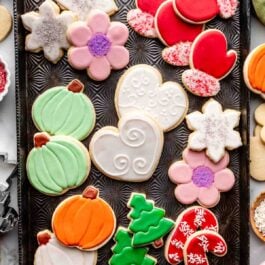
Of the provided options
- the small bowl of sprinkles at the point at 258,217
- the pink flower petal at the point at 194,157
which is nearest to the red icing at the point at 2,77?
the pink flower petal at the point at 194,157

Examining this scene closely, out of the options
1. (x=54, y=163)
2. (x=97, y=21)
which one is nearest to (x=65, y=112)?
(x=54, y=163)

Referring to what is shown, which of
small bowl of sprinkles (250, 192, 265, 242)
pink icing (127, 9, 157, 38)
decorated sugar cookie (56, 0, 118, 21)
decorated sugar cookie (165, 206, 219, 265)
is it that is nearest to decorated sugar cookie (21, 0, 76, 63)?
decorated sugar cookie (56, 0, 118, 21)

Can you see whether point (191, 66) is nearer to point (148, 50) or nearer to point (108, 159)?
point (148, 50)

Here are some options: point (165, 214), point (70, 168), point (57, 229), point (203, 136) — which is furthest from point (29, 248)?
point (203, 136)

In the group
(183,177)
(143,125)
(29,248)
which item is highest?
(143,125)

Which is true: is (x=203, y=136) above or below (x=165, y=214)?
above

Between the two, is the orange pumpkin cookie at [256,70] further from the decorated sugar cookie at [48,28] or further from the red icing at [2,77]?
the red icing at [2,77]
